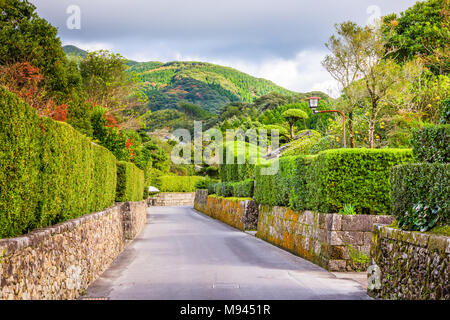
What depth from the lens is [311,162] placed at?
13.0 m

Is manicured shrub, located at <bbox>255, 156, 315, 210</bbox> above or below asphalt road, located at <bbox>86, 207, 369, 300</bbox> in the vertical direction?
above

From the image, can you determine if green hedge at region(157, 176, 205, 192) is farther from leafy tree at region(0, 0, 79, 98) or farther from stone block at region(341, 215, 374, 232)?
stone block at region(341, 215, 374, 232)

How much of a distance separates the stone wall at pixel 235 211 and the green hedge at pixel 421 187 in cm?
1605

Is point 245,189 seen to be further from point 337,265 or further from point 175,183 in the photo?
point 175,183

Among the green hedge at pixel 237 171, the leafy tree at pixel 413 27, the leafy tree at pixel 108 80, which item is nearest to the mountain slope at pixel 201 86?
the leafy tree at pixel 108 80

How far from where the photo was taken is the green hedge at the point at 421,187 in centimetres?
629

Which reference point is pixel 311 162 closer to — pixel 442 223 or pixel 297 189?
pixel 297 189

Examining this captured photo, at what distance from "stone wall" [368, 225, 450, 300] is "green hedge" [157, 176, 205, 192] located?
58059mm

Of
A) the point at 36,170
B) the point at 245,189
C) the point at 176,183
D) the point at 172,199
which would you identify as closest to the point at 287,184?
the point at 36,170

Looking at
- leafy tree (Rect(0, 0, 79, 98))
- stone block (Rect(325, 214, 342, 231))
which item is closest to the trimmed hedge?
leafy tree (Rect(0, 0, 79, 98))

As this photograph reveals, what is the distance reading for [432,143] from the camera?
23.9ft

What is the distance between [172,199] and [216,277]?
57.4 m

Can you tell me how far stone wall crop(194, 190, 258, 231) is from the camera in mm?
23719

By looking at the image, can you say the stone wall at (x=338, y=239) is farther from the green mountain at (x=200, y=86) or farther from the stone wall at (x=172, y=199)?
the green mountain at (x=200, y=86)
